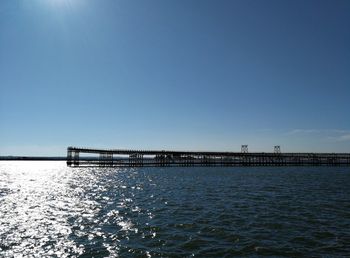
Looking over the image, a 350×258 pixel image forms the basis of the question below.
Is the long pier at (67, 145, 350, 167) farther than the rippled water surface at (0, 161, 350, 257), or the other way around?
the long pier at (67, 145, 350, 167)

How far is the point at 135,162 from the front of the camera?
286 feet

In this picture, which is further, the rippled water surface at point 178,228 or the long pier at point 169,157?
the long pier at point 169,157

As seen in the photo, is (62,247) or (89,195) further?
(89,195)

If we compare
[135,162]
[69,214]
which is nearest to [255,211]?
[69,214]

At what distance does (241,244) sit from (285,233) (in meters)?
2.84

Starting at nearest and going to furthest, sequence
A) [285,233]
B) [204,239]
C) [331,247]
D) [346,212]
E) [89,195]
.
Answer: [331,247] → [204,239] → [285,233] → [346,212] → [89,195]

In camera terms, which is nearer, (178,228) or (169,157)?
(178,228)

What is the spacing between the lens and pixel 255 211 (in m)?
19.4

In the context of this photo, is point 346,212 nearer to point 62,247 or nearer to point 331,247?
point 331,247

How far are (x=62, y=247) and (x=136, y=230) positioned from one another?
3747mm

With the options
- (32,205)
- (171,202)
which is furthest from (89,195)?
(171,202)

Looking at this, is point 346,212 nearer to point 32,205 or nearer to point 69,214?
point 69,214

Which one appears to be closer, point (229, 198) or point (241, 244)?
point (241, 244)

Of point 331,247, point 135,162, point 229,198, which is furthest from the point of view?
point 135,162
